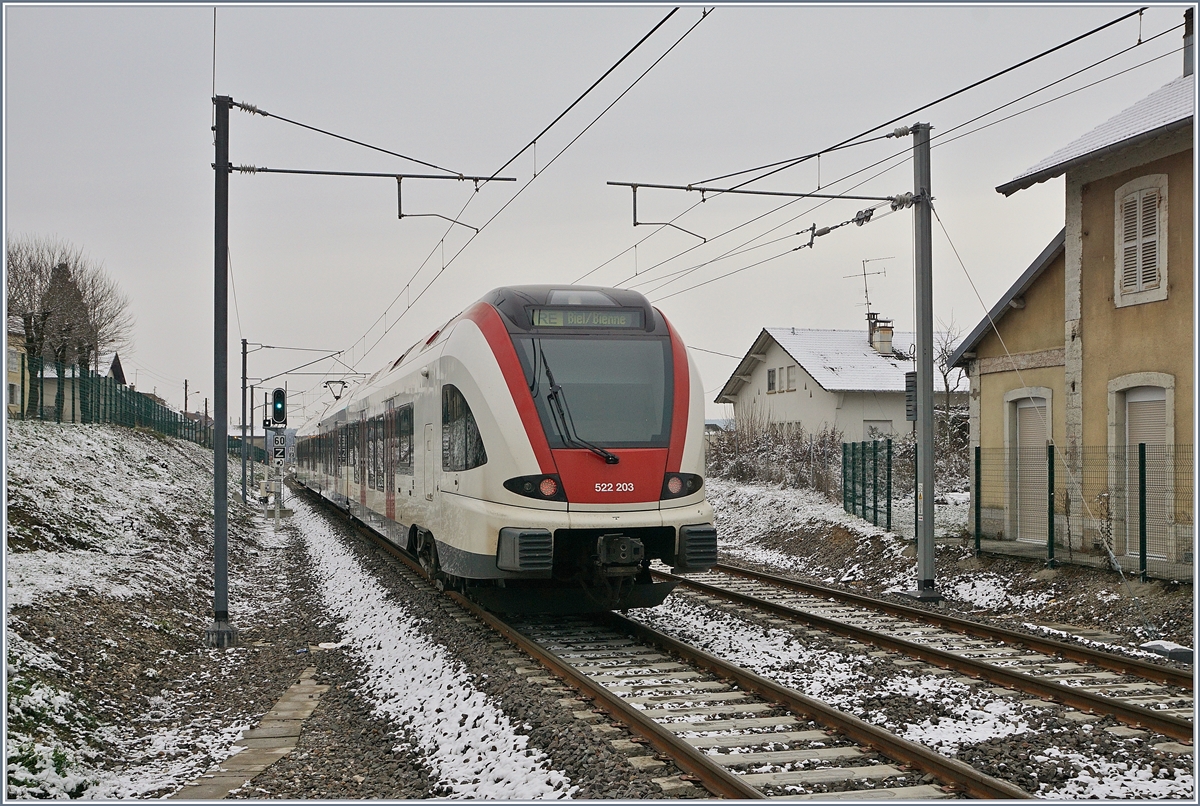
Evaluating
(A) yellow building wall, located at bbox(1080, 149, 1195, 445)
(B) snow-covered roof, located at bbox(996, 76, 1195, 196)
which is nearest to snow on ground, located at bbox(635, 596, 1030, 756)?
(A) yellow building wall, located at bbox(1080, 149, 1195, 445)

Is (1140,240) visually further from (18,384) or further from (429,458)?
(18,384)

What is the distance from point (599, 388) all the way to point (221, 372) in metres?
4.52

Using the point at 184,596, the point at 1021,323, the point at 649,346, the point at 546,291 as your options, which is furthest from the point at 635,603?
the point at 1021,323

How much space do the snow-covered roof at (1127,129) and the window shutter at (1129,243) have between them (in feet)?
2.82

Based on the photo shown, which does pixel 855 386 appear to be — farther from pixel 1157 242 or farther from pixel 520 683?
pixel 520 683

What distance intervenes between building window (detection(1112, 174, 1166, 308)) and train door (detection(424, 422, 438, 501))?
382 inches

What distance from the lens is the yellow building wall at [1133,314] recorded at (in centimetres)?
1278

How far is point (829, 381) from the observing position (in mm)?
39594

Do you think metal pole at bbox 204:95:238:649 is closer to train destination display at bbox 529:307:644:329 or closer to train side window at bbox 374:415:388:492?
train destination display at bbox 529:307:644:329

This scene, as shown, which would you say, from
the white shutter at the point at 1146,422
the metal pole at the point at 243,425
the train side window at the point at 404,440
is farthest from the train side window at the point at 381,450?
the metal pole at the point at 243,425

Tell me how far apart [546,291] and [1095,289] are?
28.8 ft

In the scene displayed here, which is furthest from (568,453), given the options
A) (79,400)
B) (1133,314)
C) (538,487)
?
(79,400)

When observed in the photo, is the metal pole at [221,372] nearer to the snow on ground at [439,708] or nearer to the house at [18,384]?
the snow on ground at [439,708]

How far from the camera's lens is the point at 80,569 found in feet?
38.0
